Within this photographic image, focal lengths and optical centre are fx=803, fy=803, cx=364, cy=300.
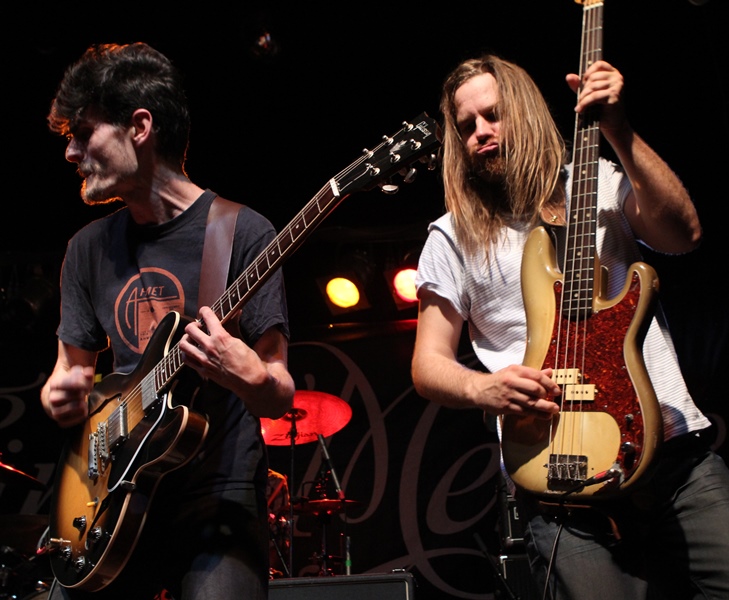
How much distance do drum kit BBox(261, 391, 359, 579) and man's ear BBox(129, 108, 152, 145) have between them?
3893mm

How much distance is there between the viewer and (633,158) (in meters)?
2.25

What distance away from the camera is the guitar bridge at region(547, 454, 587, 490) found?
2.04 m

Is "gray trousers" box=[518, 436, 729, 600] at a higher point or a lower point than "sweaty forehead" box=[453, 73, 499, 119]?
lower

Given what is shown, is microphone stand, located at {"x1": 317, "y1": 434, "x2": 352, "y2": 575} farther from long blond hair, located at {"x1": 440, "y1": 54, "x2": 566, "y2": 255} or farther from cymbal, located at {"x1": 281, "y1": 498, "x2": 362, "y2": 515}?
long blond hair, located at {"x1": 440, "y1": 54, "x2": 566, "y2": 255}

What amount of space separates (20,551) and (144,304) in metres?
3.67

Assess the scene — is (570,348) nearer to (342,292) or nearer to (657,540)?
(657,540)

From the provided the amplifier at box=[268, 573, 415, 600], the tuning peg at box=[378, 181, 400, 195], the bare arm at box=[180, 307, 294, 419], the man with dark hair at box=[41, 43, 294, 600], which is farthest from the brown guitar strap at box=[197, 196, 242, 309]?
the amplifier at box=[268, 573, 415, 600]

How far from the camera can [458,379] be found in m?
2.42

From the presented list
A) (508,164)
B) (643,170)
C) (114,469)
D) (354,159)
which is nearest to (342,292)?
(354,159)

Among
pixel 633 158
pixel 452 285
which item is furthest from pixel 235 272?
pixel 633 158

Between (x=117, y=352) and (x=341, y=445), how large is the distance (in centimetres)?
460

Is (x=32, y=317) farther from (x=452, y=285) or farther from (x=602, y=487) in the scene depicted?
(x=602, y=487)

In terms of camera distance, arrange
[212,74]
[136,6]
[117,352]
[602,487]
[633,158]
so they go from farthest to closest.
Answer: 1. [212,74]
2. [136,6]
3. [117,352]
4. [633,158]
5. [602,487]

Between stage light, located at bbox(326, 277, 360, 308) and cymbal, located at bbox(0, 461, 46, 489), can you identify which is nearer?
cymbal, located at bbox(0, 461, 46, 489)
